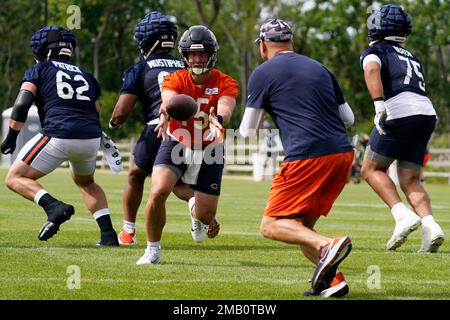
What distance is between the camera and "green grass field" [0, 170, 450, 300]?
24.5 ft

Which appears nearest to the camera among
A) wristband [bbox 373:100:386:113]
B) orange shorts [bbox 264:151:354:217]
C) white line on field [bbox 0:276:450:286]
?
orange shorts [bbox 264:151:354:217]

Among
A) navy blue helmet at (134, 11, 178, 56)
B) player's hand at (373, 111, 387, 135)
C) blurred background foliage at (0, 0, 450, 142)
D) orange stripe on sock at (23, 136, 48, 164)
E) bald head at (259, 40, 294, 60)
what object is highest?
bald head at (259, 40, 294, 60)

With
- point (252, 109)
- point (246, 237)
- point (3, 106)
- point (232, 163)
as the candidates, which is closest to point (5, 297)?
point (252, 109)

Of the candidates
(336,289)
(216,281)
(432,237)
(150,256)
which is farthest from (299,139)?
(432,237)

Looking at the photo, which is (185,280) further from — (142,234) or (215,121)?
(142,234)

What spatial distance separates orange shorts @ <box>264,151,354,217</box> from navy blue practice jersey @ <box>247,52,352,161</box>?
0.06 meters

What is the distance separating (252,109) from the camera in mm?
7410

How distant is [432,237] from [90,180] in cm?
350

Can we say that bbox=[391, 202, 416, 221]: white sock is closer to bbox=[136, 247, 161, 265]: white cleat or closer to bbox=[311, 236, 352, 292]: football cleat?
bbox=[136, 247, 161, 265]: white cleat

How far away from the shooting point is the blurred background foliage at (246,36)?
48.7 metres

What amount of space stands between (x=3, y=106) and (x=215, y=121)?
184 feet

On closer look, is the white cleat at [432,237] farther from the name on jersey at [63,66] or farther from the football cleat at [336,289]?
the name on jersey at [63,66]

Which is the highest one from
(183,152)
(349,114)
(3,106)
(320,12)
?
(349,114)

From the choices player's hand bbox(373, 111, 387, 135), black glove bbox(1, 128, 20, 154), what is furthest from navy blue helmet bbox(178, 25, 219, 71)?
black glove bbox(1, 128, 20, 154)
